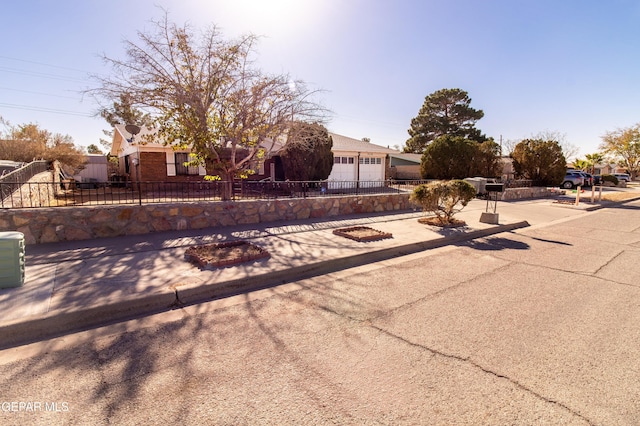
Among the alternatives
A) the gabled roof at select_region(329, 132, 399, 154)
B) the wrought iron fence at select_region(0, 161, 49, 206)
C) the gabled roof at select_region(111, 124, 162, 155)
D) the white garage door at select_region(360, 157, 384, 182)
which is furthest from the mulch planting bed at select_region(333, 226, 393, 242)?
the gabled roof at select_region(111, 124, 162, 155)

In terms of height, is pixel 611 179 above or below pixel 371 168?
below

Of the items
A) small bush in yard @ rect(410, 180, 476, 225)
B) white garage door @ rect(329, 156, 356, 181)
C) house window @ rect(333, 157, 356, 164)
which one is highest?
house window @ rect(333, 157, 356, 164)

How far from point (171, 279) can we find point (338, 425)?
3.46 metres

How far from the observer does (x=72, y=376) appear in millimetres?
2773

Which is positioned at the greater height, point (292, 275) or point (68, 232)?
point (68, 232)

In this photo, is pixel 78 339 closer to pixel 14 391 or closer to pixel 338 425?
pixel 14 391

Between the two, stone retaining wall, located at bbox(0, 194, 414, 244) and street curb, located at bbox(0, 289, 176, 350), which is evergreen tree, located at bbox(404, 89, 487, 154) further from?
street curb, located at bbox(0, 289, 176, 350)

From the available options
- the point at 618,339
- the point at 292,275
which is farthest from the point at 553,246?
the point at 292,275

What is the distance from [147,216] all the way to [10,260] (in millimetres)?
3649

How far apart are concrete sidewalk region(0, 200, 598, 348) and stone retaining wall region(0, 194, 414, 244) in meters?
0.33

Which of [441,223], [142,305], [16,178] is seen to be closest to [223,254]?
[142,305]

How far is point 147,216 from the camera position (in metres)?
7.93

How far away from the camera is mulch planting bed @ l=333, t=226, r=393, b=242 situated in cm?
760

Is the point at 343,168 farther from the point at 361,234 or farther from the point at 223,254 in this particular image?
the point at 223,254
